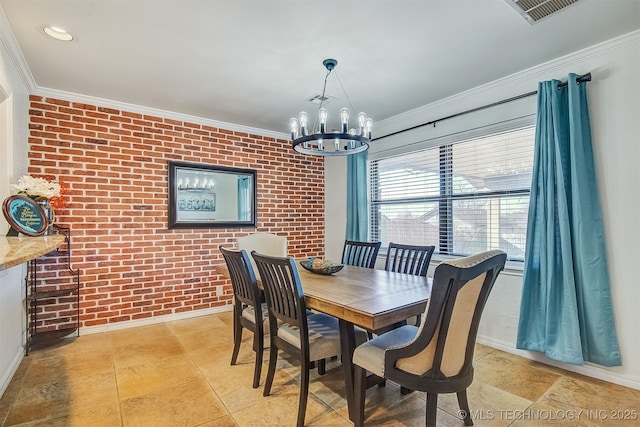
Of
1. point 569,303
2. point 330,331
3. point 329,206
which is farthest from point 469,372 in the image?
point 329,206

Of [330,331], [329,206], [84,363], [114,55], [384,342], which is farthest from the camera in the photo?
[329,206]

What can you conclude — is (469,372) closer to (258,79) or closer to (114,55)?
(258,79)

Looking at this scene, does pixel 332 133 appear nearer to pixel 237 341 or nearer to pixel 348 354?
pixel 348 354

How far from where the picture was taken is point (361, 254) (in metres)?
3.20

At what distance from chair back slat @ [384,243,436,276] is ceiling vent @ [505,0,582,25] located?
1700mm

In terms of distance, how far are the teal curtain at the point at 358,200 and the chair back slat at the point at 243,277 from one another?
207cm

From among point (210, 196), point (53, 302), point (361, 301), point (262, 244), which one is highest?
point (210, 196)

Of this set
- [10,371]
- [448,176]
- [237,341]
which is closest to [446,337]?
[237,341]

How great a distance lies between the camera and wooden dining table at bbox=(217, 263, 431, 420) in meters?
1.58

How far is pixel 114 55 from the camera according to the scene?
95.3 inches

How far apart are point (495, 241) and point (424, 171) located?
1.08m

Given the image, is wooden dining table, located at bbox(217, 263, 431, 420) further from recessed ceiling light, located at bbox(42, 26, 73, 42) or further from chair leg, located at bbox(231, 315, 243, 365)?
recessed ceiling light, located at bbox(42, 26, 73, 42)

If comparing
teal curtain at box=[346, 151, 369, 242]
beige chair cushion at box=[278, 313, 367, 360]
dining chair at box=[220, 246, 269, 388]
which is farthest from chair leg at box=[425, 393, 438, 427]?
teal curtain at box=[346, 151, 369, 242]

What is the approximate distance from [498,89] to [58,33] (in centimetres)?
349
